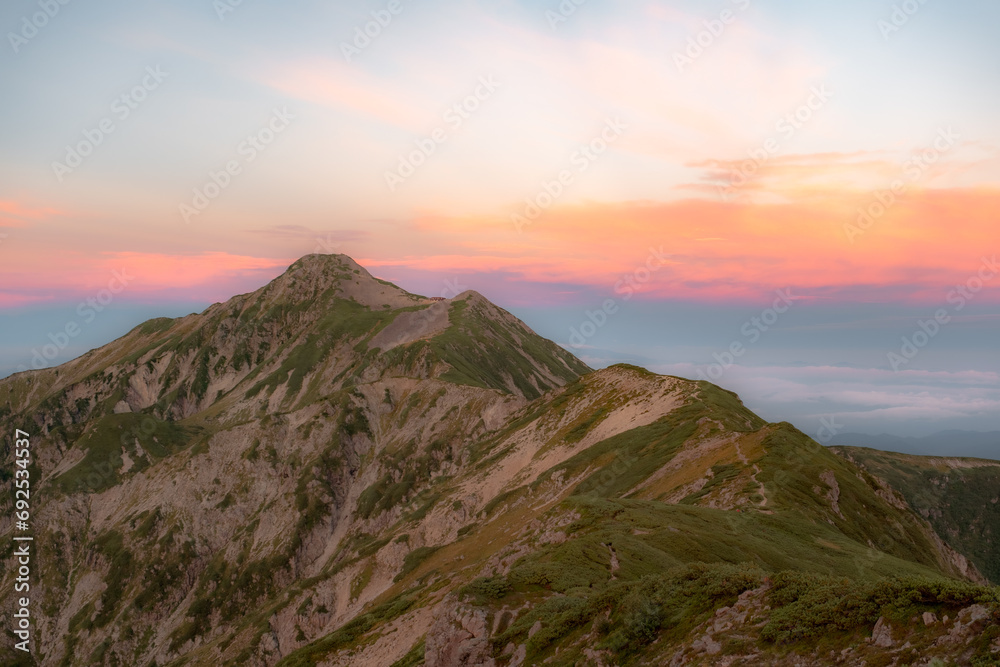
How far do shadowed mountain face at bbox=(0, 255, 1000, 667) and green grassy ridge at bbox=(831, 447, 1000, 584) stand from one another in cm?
238

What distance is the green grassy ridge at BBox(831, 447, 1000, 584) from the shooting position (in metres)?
122

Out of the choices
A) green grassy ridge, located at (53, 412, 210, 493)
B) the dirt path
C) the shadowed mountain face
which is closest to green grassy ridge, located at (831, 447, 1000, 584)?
the shadowed mountain face

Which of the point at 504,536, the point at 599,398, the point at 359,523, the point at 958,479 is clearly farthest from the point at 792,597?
the point at 958,479

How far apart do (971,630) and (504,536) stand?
159 feet

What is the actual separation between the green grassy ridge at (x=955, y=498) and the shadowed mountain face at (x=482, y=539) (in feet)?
7.82

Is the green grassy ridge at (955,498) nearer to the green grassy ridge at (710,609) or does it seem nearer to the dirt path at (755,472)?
the dirt path at (755,472)

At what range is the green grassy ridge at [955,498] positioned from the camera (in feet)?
402

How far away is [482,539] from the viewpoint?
230ft

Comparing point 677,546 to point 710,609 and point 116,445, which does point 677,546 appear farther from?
point 116,445

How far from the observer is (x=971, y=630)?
59.1 feet

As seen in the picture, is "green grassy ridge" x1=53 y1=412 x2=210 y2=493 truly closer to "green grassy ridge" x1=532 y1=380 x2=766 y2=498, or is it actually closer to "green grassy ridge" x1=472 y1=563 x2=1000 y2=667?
"green grassy ridge" x1=532 y1=380 x2=766 y2=498

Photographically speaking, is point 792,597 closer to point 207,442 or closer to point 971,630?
point 971,630

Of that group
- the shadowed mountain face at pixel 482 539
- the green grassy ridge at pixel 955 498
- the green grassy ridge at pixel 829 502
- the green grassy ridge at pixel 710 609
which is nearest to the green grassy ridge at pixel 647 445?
the shadowed mountain face at pixel 482 539

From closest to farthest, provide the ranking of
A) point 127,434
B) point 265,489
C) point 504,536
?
point 504,536, point 265,489, point 127,434
